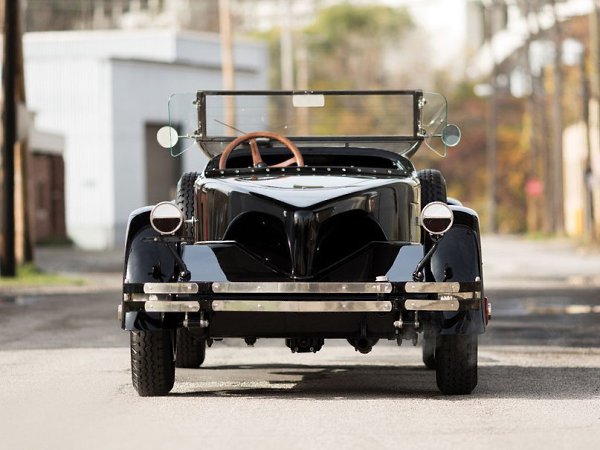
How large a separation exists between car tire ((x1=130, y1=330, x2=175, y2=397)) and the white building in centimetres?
4684

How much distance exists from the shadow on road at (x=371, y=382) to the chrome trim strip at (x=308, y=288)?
821mm

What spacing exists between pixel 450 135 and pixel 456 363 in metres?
2.51

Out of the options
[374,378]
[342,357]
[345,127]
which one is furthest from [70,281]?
[345,127]

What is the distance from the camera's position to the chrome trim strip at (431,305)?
10.1 metres

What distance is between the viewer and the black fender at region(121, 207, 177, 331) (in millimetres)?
10312

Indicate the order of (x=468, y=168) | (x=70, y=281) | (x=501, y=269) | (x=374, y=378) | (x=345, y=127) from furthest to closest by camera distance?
(x=468, y=168) → (x=345, y=127) → (x=501, y=269) → (x=70, y=281) → (x=374, y=378)

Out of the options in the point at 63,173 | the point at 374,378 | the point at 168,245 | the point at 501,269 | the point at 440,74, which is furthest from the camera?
the point at 440,74

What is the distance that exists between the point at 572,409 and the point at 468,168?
9024 cm

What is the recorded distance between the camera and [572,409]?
9.79m

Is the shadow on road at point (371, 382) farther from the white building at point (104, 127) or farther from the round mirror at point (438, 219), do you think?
the white building at point (104, 127)

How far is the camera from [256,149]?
1205 centimetres

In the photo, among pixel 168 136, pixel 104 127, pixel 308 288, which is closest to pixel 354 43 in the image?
pixel 104 127

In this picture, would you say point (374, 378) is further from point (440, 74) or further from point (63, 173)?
point (440, 74)

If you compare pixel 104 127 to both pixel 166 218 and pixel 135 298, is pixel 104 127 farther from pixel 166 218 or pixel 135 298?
pixel 135 298
